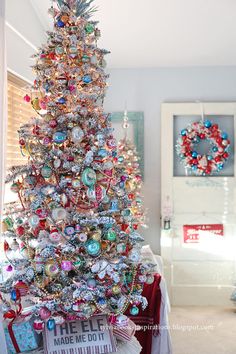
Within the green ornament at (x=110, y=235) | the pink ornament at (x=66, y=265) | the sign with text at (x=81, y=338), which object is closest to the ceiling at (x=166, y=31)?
the green ornament at (x=110, y=235)

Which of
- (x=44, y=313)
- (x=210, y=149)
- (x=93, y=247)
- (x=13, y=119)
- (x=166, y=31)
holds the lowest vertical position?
(x=44, y=313)

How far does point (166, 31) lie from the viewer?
13.5 ft

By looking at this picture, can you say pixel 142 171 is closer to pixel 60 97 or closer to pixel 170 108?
pixel 170 108

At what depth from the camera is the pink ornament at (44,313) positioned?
7.30 feet

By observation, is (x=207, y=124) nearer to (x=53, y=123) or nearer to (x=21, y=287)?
(x=53, y=123)

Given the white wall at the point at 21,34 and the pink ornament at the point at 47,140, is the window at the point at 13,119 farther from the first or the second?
the pink ornament at the point at 47,140

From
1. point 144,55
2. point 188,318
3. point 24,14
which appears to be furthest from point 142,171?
point 24,14

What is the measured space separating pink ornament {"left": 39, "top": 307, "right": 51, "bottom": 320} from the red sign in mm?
3078

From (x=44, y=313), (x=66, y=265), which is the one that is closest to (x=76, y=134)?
(x=66, y=265)

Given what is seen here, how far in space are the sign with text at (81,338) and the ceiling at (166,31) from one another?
2.36 metres

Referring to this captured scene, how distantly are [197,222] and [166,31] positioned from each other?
2138mm

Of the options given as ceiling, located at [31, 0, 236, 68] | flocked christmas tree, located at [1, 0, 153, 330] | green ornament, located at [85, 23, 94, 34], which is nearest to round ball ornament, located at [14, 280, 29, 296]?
flocked christmas tree, located at [1, 0, 153, 330]

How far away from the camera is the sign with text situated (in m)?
2.26

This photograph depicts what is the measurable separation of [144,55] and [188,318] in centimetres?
274
